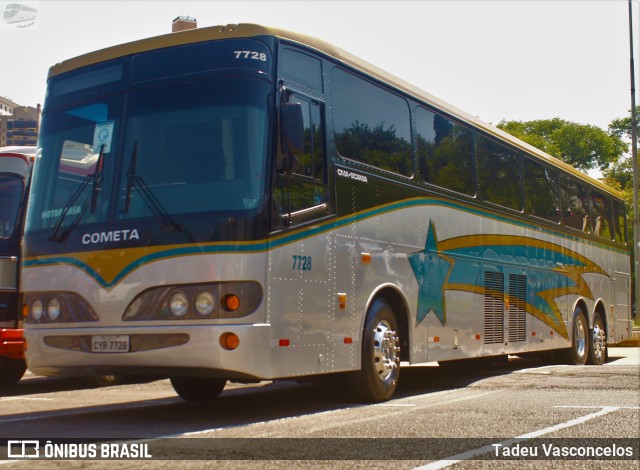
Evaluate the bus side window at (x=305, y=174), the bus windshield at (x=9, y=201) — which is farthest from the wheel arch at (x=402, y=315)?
the bus windshield at (x=9, y=201)

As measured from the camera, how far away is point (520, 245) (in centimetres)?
1466

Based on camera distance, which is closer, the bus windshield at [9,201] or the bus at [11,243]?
the bus at [11,243]

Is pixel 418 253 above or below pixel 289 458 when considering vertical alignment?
above

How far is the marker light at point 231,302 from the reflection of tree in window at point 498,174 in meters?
6.52

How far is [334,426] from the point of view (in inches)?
301

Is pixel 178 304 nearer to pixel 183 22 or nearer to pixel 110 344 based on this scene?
pixel 110 344

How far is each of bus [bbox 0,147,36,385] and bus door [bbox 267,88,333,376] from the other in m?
4.91

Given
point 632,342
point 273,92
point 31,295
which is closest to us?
point 273,92

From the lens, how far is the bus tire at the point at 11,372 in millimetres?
12555

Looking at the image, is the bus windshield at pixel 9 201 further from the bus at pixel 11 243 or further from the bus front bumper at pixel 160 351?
the bus front bumper at pixel 160 351

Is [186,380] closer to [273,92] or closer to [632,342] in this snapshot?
[273,92]

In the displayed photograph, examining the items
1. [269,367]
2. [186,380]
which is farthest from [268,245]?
[186,380]

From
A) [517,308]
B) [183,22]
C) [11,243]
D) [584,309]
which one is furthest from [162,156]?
[183,22]

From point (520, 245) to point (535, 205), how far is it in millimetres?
1301
